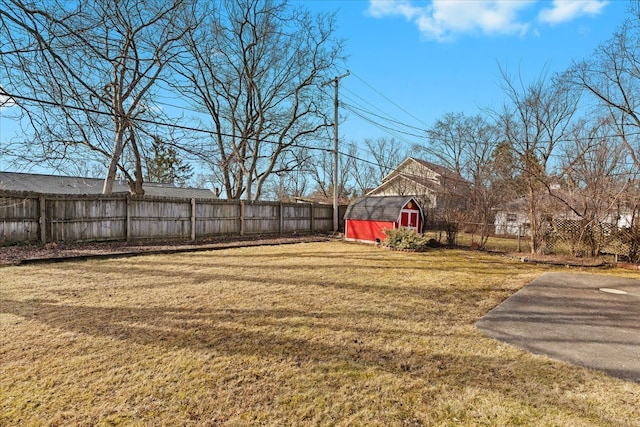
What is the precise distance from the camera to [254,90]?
741 inches

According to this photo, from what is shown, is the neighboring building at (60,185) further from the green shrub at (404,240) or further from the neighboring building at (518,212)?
the neighboring building at (518,212)

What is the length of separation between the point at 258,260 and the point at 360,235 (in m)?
6.39

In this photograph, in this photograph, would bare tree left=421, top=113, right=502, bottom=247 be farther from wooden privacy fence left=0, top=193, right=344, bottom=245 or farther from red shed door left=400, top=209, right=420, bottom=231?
wooden privacy fence left=0, top=193, right=344, bottom=245

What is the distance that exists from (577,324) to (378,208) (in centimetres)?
961

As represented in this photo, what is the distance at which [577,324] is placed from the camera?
4086 mm

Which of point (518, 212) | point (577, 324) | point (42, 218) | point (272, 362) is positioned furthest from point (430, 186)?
point (272, 362)

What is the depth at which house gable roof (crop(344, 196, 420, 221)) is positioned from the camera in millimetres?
12804

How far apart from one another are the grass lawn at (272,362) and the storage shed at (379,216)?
24.2 feet

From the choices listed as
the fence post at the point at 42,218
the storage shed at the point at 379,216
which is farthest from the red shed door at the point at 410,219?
the fence post at the point at 42,218

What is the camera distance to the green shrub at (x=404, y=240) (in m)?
11.4

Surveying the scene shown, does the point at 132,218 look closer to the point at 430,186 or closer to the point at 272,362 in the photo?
the point at 272,362

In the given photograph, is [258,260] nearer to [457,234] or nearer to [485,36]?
[457,234]

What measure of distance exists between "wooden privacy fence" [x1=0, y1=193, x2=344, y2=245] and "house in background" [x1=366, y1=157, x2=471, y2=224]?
266 inches

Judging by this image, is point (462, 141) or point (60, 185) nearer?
point (60, 185)
